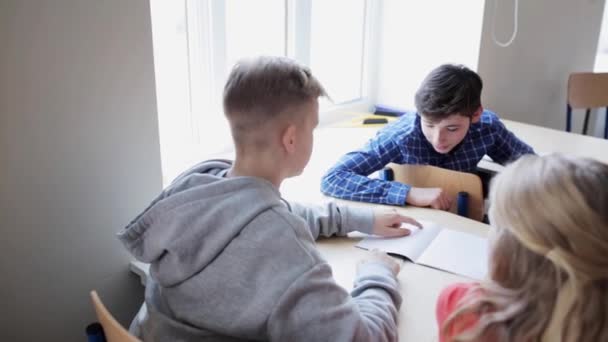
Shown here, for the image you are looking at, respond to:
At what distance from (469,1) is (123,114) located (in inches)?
68.2

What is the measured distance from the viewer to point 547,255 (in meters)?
0.67

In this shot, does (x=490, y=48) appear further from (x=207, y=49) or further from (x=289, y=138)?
(x=289, y=138)

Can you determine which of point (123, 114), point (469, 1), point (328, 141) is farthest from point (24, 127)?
point (469, 1)

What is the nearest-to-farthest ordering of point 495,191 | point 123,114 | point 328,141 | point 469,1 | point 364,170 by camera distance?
point 495,191, point 123,114, point 364,170, point 328,141, point 469,1

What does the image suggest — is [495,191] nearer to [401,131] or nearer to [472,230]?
[472,230]

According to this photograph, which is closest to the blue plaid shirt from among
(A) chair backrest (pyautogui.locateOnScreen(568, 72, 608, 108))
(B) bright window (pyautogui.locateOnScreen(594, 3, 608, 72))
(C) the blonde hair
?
(C) the blonde hair

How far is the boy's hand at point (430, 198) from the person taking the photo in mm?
1526

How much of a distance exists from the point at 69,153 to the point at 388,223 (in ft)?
2.47

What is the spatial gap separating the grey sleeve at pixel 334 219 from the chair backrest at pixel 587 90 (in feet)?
7.21

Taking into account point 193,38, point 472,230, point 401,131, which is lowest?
point 472,230

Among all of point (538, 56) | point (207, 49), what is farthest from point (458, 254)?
point (538, 56)

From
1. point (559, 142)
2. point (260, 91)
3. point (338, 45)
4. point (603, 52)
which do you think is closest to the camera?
point (260, 91)

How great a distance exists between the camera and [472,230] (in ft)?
4.59

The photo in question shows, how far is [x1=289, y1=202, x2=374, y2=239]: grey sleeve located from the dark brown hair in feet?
1.56
